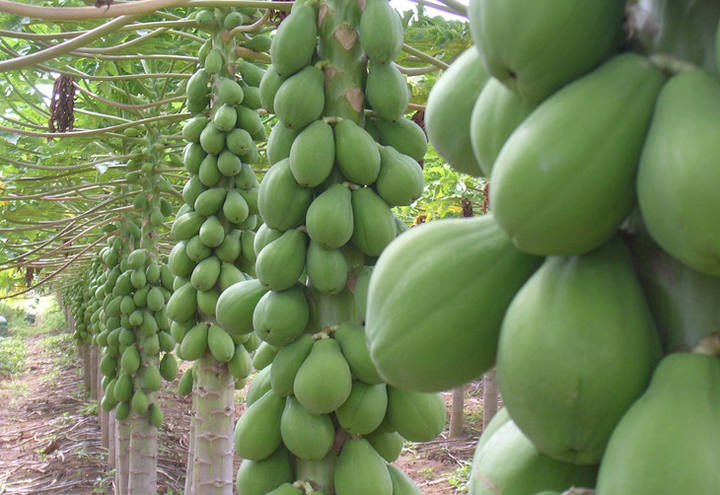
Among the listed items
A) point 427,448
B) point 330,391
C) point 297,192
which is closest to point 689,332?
point 330,391

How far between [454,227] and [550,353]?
164 millimetres

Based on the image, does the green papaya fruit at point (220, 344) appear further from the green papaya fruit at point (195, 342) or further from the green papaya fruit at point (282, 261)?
the green papaya fruit at point (282, 261)

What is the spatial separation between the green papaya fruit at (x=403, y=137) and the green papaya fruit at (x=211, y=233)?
4.50 ft

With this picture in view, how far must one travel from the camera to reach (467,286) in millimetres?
600

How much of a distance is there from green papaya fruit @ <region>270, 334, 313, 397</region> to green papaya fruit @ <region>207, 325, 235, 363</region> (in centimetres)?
148

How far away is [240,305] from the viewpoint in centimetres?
178

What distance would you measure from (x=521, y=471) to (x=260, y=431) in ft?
3.65

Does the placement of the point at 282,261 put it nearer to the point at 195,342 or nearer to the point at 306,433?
the point at 306,433

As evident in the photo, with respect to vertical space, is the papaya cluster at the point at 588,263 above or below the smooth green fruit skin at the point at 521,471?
above

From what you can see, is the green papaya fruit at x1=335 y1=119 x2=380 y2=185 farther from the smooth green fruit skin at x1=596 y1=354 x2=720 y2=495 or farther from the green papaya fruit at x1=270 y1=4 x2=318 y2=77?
the smooth green fruit skin at x1=596 y1=354 x2=720 y2=495

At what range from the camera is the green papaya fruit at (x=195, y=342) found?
10.2ft

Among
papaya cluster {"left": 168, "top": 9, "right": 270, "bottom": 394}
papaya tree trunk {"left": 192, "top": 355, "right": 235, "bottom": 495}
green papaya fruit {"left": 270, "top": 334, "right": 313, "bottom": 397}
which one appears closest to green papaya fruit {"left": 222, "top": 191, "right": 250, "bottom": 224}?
papaya cluster {"left": 168, "top": 9, "right": 270, "bottom": 394}

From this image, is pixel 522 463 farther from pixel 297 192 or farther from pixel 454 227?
pixel 297 192

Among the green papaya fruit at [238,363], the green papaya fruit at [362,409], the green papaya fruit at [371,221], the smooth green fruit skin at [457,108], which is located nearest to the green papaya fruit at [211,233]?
the green papaya fruit at [238,363]
